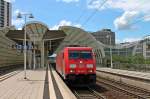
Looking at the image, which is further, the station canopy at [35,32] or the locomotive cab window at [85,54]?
the station canopy at [35,32]

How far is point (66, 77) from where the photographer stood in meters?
24.6

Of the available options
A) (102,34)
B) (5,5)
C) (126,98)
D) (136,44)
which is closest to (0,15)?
(5,5)

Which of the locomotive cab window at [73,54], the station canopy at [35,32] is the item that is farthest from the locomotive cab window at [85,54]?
the station canopy at [35,32]

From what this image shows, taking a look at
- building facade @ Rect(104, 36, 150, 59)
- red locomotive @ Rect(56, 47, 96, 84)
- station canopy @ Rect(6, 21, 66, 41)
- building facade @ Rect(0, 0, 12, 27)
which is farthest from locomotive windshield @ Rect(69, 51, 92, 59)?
building facade @ Rect(104, 36, 150, 59)

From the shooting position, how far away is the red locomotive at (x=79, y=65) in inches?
963

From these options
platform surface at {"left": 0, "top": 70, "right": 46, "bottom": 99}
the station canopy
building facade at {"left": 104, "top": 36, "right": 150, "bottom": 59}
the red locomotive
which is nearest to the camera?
platform surface at {"left": 0, "top": 70, "right": 46, "bottom": 99}

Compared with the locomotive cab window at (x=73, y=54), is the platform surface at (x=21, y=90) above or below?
below

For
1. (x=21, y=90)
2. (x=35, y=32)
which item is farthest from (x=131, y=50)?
(x=21, y=90)

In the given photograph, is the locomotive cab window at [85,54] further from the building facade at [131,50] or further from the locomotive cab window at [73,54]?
the building facade at [131,50]

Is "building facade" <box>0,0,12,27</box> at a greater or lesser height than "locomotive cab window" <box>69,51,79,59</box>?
greater

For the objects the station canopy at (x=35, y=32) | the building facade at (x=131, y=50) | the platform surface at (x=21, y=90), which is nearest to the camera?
the platform surface at (x=21, y=90)

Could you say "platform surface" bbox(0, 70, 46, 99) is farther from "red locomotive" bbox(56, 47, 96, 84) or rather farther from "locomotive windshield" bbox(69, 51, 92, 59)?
"locomotive windshield" bbox(69, 51, 92, 59)

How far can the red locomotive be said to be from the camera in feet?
80.3

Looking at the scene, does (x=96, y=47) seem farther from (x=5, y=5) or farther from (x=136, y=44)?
(x=136, y=44)
